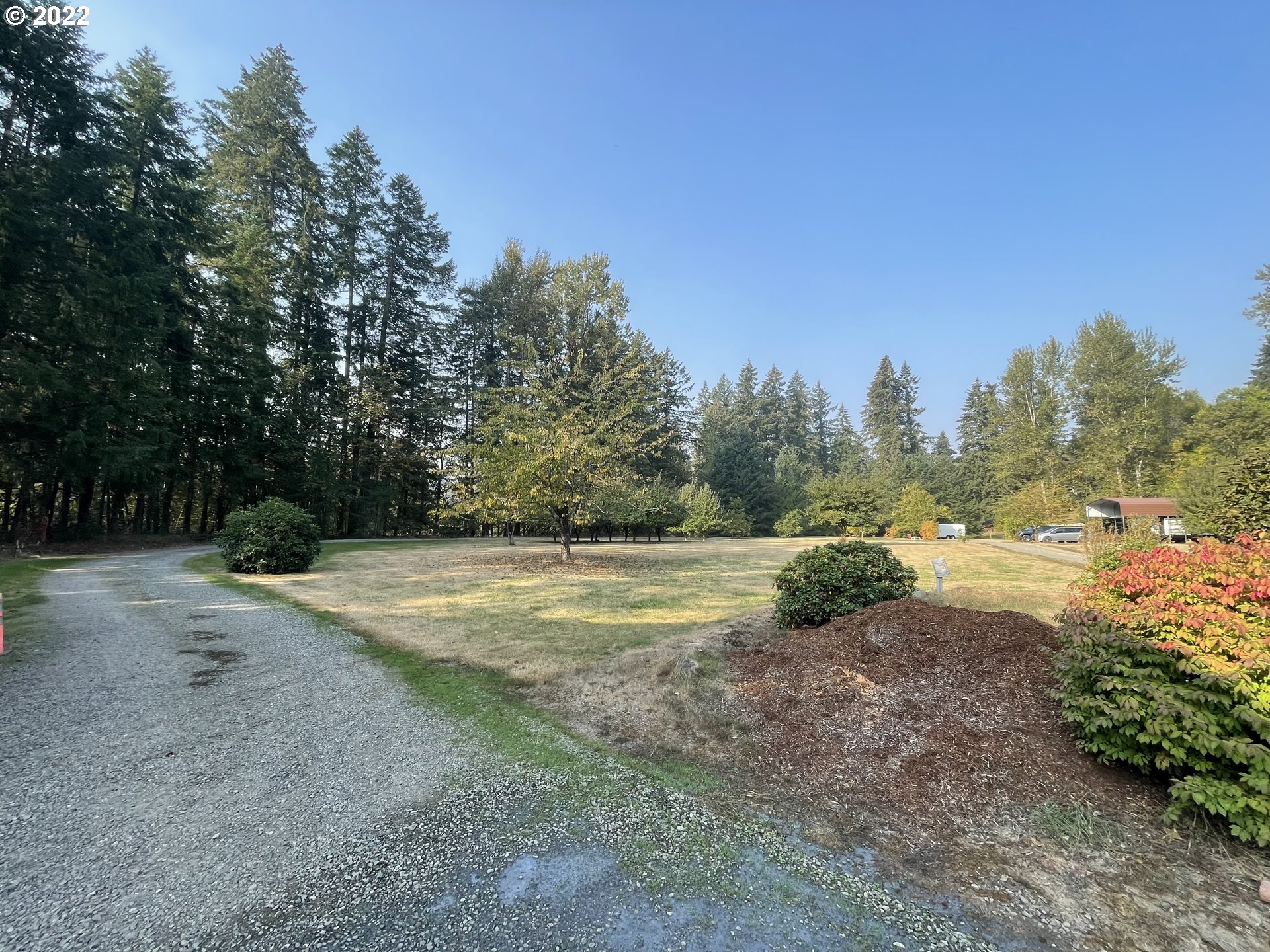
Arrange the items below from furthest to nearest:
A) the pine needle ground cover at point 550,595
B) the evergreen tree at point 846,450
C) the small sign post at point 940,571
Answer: the evergreen tree at point 846,450 → the small sign post at point 940,571 → the pine needle ground cover at point 550,595

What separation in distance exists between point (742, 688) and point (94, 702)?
18.4 feet

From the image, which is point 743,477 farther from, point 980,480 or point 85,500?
point 85,500

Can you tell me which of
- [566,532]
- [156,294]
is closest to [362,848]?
[566,532]

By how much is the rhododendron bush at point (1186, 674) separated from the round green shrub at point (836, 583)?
2.85m

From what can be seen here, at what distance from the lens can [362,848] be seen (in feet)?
8.11

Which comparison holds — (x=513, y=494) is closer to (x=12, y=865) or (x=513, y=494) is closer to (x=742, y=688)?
(x=742, y=688)

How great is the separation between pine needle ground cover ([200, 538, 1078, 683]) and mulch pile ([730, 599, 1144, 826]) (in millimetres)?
2273

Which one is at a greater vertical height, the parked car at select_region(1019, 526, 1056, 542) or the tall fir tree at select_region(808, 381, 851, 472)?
the tall fir tree at select_region(808, 381, 851, 472)

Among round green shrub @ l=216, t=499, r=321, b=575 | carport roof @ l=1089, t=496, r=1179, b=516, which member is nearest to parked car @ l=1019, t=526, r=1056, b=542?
carport roof @ l=1089, t=496, r=1179, b=516

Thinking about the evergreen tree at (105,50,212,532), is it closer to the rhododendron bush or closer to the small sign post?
the small sign post

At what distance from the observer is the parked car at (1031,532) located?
32156mm

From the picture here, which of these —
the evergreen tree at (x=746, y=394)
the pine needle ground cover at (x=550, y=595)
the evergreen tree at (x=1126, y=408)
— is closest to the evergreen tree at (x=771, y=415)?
the evergreen tree at (x=746, y=394)

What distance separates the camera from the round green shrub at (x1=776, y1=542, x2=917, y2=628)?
20.6 ft

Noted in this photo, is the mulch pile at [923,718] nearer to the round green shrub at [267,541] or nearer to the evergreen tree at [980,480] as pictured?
the round green shrub at [267,541]
